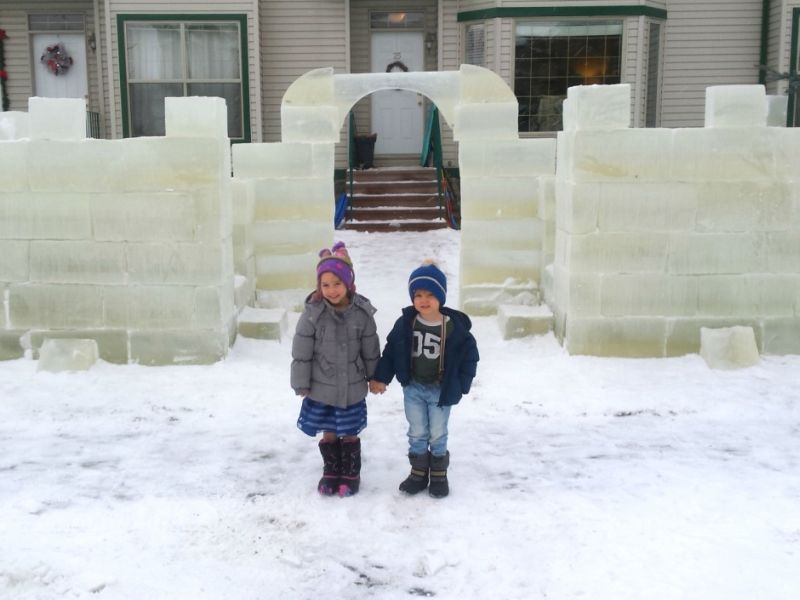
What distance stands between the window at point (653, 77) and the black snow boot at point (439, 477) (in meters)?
11.9

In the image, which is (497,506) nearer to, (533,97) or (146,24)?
(533,97)

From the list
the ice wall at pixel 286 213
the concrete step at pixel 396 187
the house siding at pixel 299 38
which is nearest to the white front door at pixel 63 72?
the house siding at pixel 299 38

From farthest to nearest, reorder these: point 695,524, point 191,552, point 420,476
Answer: point 420,476 < point 695,524 < point 191,552

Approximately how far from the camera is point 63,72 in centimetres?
1591

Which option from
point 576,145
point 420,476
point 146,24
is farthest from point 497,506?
point 146,24

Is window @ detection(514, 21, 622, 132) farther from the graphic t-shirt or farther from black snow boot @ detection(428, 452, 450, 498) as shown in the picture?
black snow boot @ detection(428, 452, 450, 498)

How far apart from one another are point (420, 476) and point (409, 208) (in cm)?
941

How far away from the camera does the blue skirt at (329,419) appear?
178 inches

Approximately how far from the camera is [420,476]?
4.55m

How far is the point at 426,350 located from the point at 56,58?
13.7 meters

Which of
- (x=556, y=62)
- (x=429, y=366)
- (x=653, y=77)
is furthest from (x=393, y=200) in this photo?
(x=429, y=366)

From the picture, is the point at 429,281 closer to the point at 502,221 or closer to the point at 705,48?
the point at 502,221

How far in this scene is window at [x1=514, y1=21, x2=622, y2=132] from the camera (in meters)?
14.7

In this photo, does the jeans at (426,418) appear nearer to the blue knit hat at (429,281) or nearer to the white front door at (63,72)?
the blue knit hat at (429,281)
